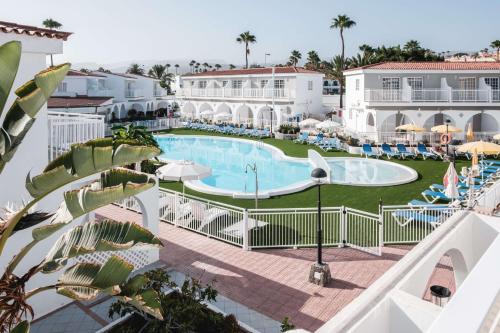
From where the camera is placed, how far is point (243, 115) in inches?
2088

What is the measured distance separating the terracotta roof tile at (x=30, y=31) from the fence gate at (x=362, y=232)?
28.1 ft

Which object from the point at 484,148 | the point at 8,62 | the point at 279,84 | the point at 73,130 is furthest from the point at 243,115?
the point at 8,62

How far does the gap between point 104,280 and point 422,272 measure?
10.6 feet

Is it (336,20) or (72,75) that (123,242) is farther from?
(336,20)

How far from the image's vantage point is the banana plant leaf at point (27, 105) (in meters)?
3.86

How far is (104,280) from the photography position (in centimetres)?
408

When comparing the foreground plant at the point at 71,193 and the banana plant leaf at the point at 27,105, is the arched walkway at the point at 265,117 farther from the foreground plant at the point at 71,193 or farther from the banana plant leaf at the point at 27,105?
the banana plant leaf at the point at 27,105

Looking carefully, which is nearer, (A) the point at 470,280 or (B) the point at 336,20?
(A) the point at 470,280

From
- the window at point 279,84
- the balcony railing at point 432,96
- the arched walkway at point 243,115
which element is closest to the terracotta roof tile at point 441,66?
the balcony railing at point 432,96

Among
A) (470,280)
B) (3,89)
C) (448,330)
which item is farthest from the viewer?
(3,89)

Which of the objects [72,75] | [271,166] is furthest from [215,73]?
[271,166]

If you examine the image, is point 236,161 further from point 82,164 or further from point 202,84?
point 202,84

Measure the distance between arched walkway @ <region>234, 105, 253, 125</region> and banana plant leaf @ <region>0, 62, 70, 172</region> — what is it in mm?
42124

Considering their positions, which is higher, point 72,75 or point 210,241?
point 72,75
